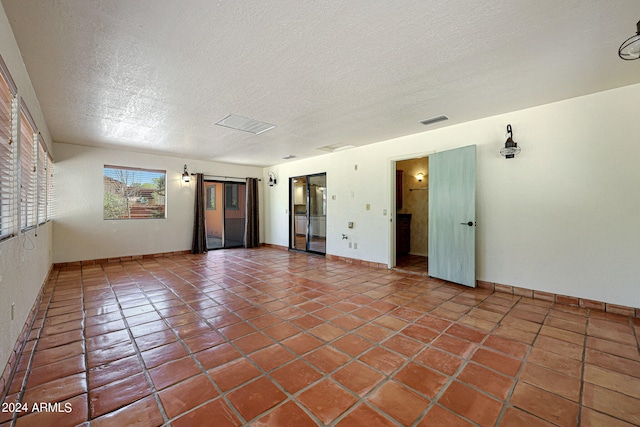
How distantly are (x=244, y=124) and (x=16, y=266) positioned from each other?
295cm

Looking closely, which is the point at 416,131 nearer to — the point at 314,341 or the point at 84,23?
the point at 314,341

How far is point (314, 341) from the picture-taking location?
2.33 m

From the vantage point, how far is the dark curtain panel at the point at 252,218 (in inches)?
309

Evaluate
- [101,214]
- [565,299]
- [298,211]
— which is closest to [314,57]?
[565,299]

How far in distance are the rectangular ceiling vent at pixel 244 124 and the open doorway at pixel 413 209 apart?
3.33 m

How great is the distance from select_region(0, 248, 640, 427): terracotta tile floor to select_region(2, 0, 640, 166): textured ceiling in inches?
96.9

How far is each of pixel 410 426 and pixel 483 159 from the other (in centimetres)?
366

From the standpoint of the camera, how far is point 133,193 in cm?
607

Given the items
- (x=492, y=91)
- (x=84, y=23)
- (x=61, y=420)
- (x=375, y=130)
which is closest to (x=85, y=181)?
(x=84, y=23)

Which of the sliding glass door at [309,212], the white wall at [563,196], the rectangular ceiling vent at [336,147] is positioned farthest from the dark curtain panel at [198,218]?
the white wall at [563,196]

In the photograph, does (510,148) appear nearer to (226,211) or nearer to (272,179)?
(272,179)

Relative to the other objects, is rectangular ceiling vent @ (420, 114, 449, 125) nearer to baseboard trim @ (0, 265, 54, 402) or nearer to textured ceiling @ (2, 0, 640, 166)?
textured ceiling @ (2, 0, 640, 166)

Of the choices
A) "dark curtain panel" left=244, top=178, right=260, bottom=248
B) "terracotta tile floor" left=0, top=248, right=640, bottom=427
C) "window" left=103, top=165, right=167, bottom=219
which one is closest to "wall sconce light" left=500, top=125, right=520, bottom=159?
"terracotta tile floor" left=0, top=248, right=640, bottom=427

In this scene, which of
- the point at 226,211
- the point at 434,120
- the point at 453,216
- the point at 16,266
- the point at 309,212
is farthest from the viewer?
the point at 226,211
